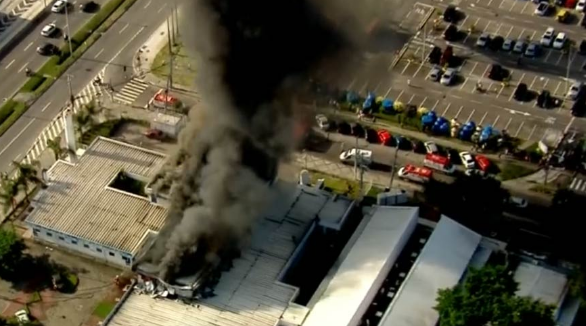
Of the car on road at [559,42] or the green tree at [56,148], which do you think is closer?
the green tree at [56,148]

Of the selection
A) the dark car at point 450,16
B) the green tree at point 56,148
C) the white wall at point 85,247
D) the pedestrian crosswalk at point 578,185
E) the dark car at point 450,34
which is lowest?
the white wall at point 85,247

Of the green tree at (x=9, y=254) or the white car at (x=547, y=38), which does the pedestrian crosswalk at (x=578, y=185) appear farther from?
the green tree at (x=9, y=254)

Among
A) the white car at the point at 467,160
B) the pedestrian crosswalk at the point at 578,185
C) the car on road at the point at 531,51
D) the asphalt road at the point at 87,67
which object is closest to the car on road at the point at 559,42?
the car on road at the point at 531,51

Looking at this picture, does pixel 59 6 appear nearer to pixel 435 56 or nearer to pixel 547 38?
pixel 435 56

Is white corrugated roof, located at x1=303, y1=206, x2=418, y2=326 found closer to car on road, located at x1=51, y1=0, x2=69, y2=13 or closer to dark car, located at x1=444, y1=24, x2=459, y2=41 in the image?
dark car, located at x1=444, y1=24, x2=459, y2=41

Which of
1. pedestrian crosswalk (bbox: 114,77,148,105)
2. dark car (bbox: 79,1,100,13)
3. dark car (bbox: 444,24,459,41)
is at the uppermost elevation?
dark car (bbox: 444,24,459,41)

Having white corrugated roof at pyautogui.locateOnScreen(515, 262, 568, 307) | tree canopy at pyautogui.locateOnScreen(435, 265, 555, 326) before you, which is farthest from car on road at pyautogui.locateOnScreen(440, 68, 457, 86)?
tree canopy at pyautogui.locateOnScreen(435, 265, 555, 326)

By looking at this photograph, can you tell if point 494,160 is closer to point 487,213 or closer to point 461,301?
point 487,213
